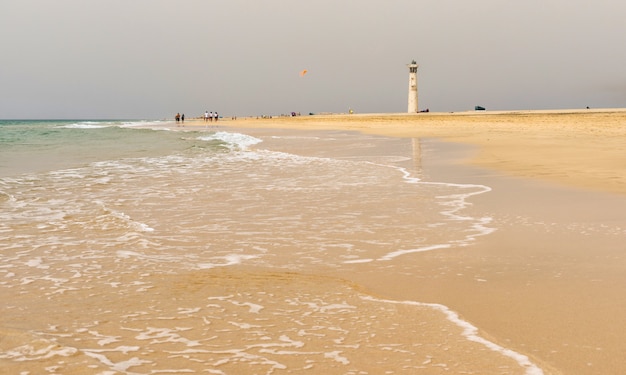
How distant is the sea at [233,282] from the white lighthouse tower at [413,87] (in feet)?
332

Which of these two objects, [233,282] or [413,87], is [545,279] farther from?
[413,87]

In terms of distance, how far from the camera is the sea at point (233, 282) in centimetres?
325

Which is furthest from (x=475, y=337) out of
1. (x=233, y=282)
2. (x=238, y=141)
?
(x=238, y=141)

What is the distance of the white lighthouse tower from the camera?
4304 inches

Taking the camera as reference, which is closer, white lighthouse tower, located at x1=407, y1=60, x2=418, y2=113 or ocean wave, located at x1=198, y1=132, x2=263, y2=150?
ocean wave, located at x1=198, y1=132, x2=263, y2=150

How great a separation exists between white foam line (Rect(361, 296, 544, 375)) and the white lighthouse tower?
108 metres

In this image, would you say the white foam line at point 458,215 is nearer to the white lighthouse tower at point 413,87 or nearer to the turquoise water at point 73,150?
the turquoise water at point 73,150

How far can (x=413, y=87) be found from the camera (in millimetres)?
109750

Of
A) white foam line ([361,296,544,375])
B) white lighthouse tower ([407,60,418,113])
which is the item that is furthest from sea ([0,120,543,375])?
white lighthouse tower ([407,60,418,113])

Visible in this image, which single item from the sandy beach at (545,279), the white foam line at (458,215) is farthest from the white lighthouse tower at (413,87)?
the sandy beach at (545,279)

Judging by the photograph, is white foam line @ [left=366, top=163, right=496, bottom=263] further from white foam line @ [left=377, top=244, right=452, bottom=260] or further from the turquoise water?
the turquoise water

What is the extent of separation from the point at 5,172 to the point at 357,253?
524 inches

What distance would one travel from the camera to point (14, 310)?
411 cm

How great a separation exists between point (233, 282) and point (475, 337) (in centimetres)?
211
